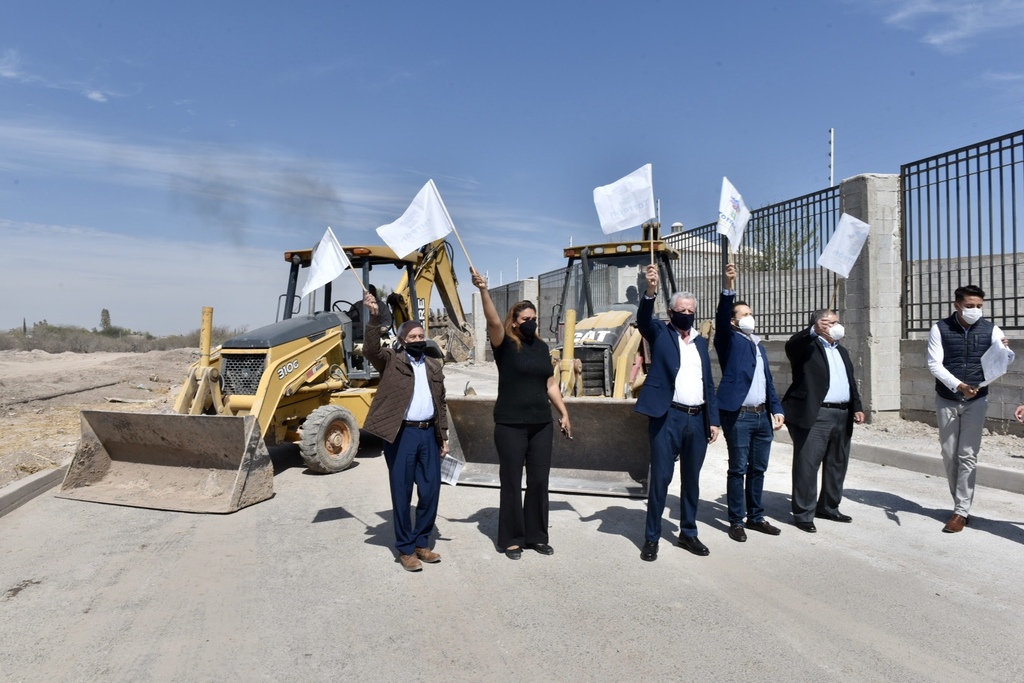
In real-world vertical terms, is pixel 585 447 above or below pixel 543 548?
above

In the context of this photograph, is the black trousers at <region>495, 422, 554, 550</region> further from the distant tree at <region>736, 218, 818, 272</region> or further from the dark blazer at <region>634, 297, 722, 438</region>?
the distant tree at <region>736, 218, 818, 272</region>

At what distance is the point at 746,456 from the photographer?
5.71 m

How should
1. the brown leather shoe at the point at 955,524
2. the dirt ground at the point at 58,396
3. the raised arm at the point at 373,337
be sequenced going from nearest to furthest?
1. the raised arm at the point at 373,337
2. the brown leather shoe at the point at 955,524
3. the dirt ground at the point at 58,396

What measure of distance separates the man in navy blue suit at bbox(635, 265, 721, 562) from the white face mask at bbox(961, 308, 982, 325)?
2.12m

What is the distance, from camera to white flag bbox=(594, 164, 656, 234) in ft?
21.6

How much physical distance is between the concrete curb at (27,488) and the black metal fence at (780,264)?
9.97 metres

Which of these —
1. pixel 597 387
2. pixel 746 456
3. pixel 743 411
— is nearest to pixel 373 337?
pixel 743 411

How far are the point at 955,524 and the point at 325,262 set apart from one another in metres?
5.61

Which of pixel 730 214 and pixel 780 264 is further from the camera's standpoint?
pixel 780 264

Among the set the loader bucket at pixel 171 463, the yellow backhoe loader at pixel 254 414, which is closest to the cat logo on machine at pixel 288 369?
the yellow backhoe loader at pixel 254 414

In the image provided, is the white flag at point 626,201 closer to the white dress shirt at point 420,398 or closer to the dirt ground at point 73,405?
the white dress shirt at point 420,398

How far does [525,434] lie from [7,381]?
2007cm

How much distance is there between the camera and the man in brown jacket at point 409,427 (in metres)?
5.09

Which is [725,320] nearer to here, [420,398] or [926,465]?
[420,398]
